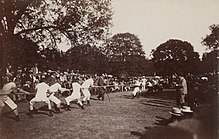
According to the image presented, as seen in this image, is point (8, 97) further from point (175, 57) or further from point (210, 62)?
point (210, 62)

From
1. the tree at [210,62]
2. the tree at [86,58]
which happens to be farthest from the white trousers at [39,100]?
the tree at [210,62]

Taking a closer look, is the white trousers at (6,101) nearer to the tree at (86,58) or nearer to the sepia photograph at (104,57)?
the sepia photograph at (104,57)

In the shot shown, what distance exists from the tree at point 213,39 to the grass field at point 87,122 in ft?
2.33

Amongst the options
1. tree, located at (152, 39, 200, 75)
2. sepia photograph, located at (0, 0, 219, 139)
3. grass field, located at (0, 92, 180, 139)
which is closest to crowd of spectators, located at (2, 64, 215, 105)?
sepia photograph, located at (0, 0, 219, 139)

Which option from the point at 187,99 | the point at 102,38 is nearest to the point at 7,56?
the point at 102,38

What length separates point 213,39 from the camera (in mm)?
3092

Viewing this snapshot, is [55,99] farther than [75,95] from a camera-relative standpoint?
No

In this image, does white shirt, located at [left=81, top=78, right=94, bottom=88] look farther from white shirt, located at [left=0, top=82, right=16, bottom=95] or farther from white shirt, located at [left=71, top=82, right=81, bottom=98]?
white shirt, located at [left=0, top=82, right=16, bottom=95]

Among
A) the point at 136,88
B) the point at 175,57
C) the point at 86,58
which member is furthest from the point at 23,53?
the point at 136,88

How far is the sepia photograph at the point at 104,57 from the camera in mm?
2979

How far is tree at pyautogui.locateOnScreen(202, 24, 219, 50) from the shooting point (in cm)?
311

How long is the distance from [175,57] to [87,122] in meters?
1.03

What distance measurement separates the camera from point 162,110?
132 inches

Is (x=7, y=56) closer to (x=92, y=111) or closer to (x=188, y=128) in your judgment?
(x=92, y=111)
